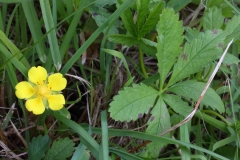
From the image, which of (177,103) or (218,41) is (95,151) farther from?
→ (218,41)

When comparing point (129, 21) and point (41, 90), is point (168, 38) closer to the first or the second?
point (129, 21)

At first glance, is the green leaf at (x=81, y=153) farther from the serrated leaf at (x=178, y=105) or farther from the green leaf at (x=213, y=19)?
the green leaf at (x=213, y=19)

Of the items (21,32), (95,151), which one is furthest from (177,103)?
(21,32)

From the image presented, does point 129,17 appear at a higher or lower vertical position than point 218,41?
higher

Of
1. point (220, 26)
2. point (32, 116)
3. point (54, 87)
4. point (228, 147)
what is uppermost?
point (220, 26)

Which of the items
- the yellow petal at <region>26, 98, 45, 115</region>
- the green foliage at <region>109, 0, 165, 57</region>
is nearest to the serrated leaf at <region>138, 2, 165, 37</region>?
the green foliage at <region>109, 0, 165, 57</region>

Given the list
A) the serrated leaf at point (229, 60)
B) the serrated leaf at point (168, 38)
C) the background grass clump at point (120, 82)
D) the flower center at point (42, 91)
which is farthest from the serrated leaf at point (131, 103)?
the serrated leaf at point (229, 60)
